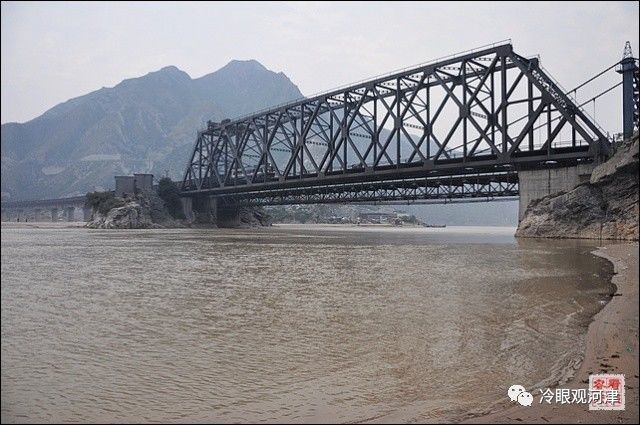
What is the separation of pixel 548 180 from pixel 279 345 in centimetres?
5002

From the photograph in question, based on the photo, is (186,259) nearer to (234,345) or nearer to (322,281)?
(322,281)

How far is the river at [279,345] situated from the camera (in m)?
6.25

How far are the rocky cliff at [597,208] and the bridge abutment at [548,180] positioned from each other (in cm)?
110

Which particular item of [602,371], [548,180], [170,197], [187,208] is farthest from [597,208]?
[187,208]

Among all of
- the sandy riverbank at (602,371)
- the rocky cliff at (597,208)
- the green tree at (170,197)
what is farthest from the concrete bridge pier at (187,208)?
the sandy riverbank at (602,371)

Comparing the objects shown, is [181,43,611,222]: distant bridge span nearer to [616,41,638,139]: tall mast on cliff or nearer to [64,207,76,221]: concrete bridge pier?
[616,41,638,139]: tall mast on cliff

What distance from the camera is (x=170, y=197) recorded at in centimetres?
11925

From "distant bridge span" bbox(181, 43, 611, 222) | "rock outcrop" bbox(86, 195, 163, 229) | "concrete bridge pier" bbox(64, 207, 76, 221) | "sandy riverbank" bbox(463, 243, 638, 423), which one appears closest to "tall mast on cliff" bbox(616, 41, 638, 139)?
"distant bridge span" bbox(181, 43, 611, 222)

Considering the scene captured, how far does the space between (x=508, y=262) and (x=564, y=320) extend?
15.9 metres

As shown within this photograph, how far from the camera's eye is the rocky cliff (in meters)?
40.3

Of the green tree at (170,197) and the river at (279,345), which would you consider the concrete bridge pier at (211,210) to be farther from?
the river at (279,345)

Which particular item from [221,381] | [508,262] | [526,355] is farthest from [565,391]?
[508,262]

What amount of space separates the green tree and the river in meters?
104

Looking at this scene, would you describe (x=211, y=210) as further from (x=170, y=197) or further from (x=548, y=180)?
(x=548, y=180)
